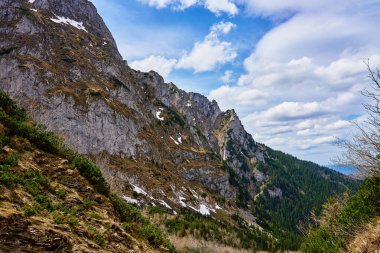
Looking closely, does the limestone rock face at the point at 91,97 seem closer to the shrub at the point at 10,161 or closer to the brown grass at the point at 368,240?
the brown grass at the point at 368,240

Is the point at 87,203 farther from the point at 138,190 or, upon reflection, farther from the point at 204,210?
the point at 204,210

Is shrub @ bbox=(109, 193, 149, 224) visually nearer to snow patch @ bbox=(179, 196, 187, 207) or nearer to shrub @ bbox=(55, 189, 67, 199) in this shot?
shrub @ bbox=(55, 189, 67, 199)

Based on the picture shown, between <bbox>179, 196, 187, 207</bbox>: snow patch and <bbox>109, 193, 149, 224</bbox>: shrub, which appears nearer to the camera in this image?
<bbox>109, 193, 149, 224</bbox>: shrub

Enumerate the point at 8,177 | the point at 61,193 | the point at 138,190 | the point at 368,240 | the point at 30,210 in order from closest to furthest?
the point at 30,210
the point at 8,177
the point at 61,193
the point at 368,240
the point at 138,190

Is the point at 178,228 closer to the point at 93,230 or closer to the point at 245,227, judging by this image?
the point at 245,227

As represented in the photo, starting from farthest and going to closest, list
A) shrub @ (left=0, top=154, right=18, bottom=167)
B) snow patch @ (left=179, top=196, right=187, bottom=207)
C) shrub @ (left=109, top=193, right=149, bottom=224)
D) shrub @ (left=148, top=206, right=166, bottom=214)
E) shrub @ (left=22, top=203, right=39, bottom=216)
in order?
snow patch @ (left=179, top=196, right=187, bottom=207)
shrub @ (left=148, top=206, right=166, bottom=214)
shrub @ (left=109, top=193, right=149, bottom=224)
shrub @ (left=0, top=154, right=18, bottom=167)
shrub @ (left=22, top=203, right=39, bottom=216)

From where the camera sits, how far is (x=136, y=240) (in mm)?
15734

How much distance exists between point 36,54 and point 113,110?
3448cm

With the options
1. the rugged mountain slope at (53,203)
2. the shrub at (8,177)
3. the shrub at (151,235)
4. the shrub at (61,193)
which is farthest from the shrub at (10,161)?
the shrub at (151,235)

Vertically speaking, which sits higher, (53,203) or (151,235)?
(53,203)

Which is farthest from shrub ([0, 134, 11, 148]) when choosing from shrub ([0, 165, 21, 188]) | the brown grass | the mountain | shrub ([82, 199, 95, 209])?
the mountain

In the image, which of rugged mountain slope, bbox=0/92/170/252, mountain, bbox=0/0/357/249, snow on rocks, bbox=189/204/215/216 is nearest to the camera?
rugged mountain slope, bbox=0/92/170/252

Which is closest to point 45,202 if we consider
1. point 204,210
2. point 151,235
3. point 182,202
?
point 151,235

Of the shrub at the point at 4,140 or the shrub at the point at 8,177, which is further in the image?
the shrub at the point at 4,140
